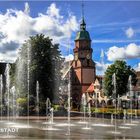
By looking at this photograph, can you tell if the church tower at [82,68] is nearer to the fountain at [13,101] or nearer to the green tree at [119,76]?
the green tree at [119,76]

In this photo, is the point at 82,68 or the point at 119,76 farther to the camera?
the point at 82,68

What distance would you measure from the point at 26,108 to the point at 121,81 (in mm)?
25230

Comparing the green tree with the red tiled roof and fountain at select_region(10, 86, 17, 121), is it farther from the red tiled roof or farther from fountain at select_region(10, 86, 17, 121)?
the red tiled roof

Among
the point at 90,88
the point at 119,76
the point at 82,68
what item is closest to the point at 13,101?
the point at 119,76

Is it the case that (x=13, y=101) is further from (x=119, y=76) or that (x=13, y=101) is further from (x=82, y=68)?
(x=82, y=68)

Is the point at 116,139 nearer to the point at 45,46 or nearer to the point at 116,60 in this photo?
the point at 45,46

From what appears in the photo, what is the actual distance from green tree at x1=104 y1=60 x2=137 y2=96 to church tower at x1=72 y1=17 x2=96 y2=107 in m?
37.8

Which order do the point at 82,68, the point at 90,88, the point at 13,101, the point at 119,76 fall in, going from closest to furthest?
1. the point at 13,101
2. the point at 119,76
3. the point at 90,88
4. the point at 82,68

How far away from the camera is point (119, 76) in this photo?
213 feet

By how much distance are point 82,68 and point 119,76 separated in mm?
41996

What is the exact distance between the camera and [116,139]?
17812mm

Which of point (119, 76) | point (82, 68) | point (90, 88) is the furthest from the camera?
point (82, 68)

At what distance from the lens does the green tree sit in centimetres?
6438

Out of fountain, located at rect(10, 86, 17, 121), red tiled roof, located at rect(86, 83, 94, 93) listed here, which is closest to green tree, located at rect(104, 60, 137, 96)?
fountain, located at rect(10, 86, 17, 121)
